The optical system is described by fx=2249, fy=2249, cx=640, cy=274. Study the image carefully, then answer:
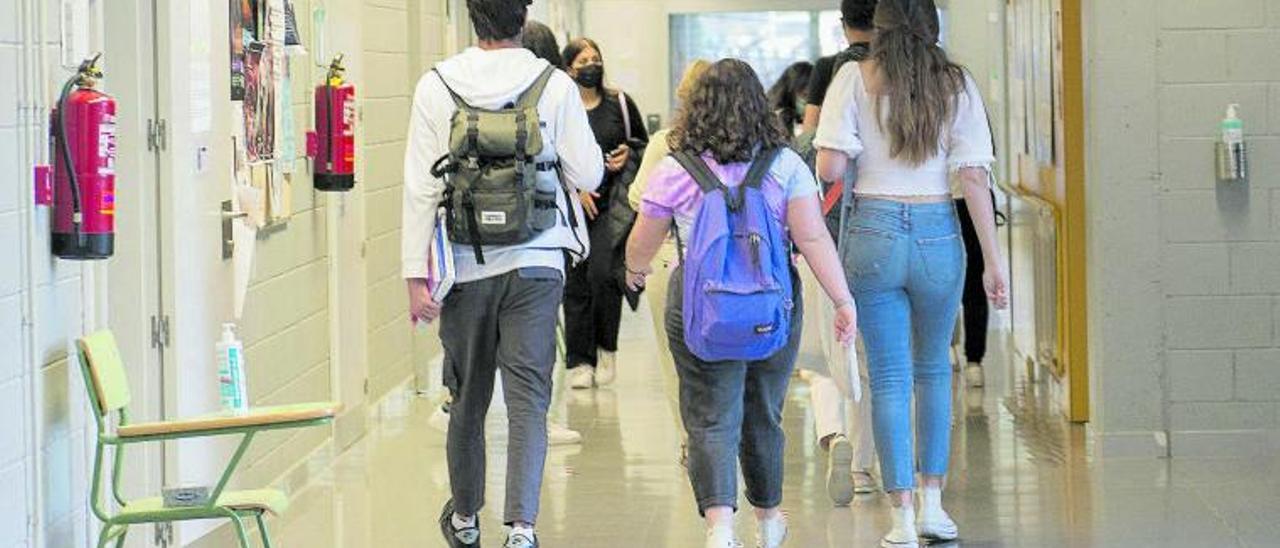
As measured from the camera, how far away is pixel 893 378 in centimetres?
617

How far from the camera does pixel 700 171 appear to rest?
5621 millimetres

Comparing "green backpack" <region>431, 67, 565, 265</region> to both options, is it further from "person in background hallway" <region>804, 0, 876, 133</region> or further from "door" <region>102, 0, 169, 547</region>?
"person in background hallway" <region>804, 0, 876, 133</region>

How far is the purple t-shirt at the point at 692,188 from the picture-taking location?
18.5 feet

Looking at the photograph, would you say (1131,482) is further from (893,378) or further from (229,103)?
(229,103)

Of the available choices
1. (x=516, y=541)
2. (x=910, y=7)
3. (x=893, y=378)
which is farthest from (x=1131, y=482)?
(x=516, y=541)

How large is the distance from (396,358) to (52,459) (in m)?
4.88

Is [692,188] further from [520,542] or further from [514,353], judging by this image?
[520,542]

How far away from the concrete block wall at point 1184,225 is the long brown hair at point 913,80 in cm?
165

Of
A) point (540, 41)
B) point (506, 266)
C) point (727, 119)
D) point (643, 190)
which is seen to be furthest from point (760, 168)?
point (540, 41)

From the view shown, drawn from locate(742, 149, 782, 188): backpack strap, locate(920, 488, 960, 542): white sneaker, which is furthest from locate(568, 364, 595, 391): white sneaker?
locate(742, 149, 782, 188): backpack strap

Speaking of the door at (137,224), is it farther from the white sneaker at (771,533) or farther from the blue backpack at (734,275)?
the white sneaker at (771,533)

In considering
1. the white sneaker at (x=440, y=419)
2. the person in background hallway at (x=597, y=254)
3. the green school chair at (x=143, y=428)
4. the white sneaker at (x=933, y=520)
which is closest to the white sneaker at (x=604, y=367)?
the person in background hallway at (x=597, y=254)

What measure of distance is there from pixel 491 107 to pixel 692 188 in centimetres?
58

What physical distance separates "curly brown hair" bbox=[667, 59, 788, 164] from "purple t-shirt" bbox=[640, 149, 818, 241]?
0.12 feet
